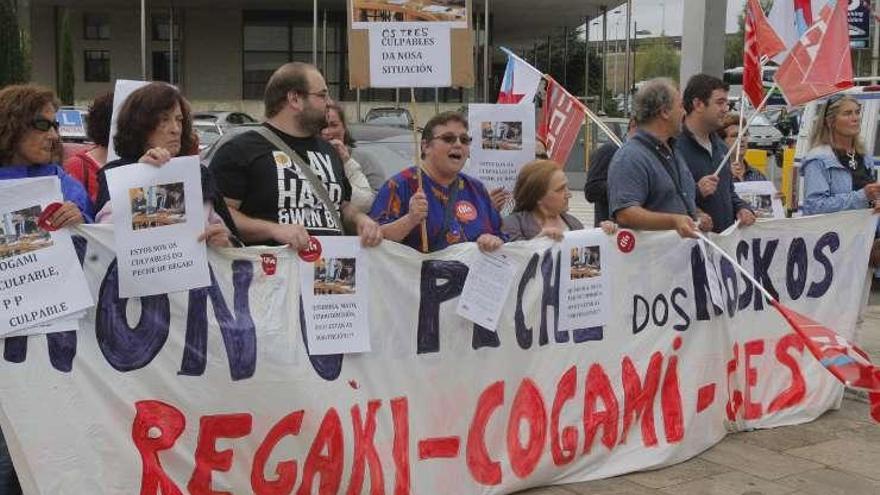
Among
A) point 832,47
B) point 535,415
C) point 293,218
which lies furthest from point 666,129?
point 293,218

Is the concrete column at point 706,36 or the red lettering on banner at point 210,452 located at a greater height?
the concrete column at point 706,36

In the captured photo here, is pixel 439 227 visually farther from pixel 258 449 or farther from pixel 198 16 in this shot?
pixel 198 16

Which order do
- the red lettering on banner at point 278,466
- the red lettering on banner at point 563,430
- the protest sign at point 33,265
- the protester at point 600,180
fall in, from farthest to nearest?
the protester at point 600,180 < the red lettering on banner at point 563,430 < the red lettering on banner at point 278,466 < the protest sign at point 33,265

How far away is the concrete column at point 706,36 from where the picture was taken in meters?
8.41

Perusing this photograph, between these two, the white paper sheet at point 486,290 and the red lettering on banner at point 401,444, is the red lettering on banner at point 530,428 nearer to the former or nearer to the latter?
the white paper sheet at point 486,290

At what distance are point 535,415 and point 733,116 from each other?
3766mm

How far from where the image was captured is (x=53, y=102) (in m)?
3.77

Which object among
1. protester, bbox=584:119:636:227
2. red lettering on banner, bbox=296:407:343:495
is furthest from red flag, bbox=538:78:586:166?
red lettering on banner, bbox=296:407:343:495

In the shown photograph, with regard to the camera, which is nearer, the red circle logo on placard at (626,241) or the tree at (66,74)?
the red circle logo on placard at (626,241)

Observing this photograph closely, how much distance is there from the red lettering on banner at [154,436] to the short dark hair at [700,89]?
11.4 feet

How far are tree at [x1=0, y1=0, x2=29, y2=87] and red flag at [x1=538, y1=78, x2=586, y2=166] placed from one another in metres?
22.0

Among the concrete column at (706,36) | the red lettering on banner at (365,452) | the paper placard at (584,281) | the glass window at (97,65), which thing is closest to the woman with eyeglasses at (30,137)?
the red lettering on banner at (365,452)

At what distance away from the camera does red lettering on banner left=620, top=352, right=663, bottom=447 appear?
5137 millimetres

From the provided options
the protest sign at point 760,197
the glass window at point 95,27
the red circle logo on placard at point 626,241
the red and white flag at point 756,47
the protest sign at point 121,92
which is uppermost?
the glass window at point 95,27
